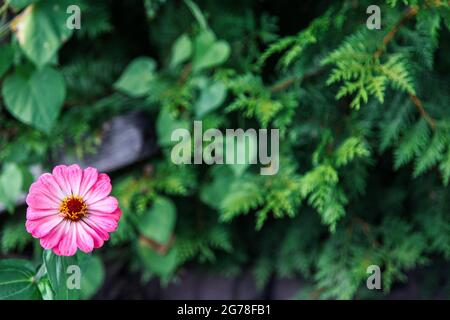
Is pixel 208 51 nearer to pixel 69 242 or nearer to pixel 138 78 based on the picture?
pixel 138 78

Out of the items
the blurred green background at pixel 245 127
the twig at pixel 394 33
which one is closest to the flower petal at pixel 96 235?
the blurred green background at pixel 245 127

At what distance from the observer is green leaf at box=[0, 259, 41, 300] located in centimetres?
96

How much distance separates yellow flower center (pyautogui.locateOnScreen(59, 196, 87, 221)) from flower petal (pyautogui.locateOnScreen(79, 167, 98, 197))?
1 centimetres

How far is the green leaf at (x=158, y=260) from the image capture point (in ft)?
5.41

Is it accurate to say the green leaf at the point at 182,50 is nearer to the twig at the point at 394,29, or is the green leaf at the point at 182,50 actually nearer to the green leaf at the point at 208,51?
the green leaf at the point at 208,51

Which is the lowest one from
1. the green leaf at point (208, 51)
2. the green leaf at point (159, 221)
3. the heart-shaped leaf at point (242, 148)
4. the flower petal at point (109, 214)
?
the flower petal at point (109, 214)

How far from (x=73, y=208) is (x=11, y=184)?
2.47 feet

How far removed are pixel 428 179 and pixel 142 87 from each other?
77cm

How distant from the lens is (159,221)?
63.4 inches

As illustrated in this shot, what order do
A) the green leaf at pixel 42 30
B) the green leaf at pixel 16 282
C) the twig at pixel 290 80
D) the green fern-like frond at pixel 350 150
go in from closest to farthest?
the green leaf at pixel 16 282, the green fern-like frond at pixel 350 150, the green leaf at pixel 42 30, the twig at pixel 290 80

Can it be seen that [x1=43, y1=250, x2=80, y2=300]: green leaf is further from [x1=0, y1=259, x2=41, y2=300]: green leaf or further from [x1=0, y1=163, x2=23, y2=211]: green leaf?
[x1=0, y1=163, x2=23, y2=211]: green leaf

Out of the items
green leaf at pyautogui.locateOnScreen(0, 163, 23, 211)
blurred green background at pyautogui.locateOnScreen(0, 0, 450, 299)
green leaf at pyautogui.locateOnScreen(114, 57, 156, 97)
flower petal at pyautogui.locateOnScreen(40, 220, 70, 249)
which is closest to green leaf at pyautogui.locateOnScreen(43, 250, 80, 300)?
flower petal at pyautogui.locateOnScreen(40, 220, 70, 249)

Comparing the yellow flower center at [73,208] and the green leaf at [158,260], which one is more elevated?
the green leaf at [158,260]

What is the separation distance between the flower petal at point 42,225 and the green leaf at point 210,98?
0.72 meters
